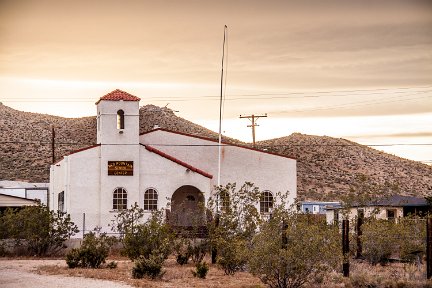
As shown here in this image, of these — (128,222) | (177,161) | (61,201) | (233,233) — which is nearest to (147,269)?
(233,233)

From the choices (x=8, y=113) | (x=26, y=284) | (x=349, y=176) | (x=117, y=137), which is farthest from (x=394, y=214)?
(x=8, y=113)

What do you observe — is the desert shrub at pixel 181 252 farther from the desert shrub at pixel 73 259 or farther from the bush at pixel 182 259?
the desert shrub at pixel 73 259

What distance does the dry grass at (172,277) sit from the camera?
26.6 m

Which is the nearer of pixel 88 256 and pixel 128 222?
pixel 88 256

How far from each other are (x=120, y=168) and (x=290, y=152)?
66.8 metres

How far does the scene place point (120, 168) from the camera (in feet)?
155

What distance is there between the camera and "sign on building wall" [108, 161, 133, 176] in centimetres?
4706

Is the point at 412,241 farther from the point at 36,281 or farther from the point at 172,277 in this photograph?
the point at 36,281

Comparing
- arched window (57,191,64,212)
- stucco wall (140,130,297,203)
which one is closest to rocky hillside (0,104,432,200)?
stucco wall (140,130,297,203)

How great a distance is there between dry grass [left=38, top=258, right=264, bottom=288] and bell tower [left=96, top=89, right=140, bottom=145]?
15035 mm

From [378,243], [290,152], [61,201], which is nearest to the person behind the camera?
[378,243]

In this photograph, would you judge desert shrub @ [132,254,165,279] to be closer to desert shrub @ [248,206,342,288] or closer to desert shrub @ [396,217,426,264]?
desert shrub @ [248,206,342,288]

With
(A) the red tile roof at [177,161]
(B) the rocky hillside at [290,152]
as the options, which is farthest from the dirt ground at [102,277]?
(B) the rocky hillside at [290,152]

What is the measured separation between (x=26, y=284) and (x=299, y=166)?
84670mm
